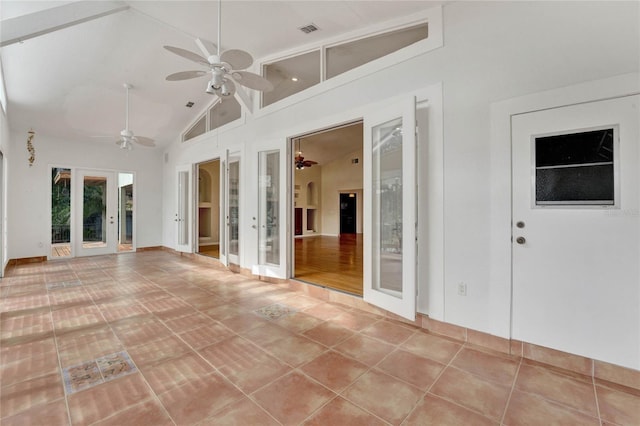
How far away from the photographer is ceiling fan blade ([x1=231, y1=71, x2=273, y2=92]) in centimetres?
294

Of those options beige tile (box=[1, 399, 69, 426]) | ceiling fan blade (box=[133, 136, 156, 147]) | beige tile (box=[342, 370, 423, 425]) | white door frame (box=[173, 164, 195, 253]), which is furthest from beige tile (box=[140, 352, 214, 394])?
white door frame (box=[173, 164, 195, 253])

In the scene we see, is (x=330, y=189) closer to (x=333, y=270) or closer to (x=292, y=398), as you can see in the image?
(x=333, y=270)

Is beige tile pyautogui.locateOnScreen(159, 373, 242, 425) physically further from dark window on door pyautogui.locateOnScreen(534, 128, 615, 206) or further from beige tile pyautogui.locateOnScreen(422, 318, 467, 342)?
dark window on door pyautogui.locateOnScreen(534, 128, 615, 206)

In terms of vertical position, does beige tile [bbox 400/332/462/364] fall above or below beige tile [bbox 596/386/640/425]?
above

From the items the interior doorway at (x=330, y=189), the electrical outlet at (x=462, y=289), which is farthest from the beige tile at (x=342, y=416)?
the interior doorway at (x=330, y=189)

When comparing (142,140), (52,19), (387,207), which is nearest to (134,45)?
(52,19)

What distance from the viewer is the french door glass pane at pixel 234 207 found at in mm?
5641

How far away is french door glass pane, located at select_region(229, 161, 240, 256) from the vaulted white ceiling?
1.94 meters

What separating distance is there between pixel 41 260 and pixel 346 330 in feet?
25.5

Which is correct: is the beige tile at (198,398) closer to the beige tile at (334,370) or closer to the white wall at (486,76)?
the beige tile at (334,370)

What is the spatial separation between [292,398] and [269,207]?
11.3 ft

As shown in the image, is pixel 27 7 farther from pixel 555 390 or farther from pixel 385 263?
pixel 555 390

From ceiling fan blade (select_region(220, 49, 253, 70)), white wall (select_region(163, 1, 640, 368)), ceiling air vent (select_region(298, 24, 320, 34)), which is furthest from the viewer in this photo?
ceiling air vent (select_region(298, 24, 320, 34))

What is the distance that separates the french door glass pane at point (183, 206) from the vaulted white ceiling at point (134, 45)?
1.84m
